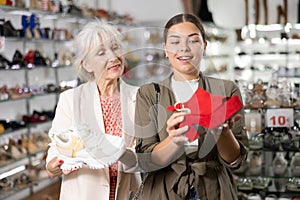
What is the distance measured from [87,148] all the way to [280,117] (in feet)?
4.31

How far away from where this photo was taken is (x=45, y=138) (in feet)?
19.0

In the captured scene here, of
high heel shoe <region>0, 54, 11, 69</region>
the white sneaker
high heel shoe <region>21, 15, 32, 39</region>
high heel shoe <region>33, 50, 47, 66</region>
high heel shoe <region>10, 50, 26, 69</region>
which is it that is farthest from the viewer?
high heel shoe <region>33, 50, 47, 66</region>

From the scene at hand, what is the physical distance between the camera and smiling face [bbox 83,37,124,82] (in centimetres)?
176

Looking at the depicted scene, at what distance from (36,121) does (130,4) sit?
3.77 m

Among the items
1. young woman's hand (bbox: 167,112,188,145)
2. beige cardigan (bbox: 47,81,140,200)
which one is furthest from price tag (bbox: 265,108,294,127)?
young woman's hand (bbox: 167,112,188,145)

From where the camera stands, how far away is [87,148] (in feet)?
5.67

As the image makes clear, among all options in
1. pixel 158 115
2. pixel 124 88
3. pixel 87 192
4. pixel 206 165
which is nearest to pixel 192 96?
pixel 158 115

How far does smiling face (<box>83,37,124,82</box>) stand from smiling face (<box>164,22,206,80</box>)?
0.24 meters

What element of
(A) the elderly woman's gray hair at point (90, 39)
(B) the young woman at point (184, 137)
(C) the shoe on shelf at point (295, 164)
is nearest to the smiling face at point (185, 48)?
(B) the young woman at point (184, 137)

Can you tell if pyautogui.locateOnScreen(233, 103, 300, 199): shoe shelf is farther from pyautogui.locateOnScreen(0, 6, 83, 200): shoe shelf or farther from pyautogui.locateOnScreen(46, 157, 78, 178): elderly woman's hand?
pyautogui.locateOnScreen(0, 6, 83, 200): shoe shelf

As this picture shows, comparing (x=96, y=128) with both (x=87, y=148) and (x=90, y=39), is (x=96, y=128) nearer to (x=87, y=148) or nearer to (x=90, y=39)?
(x=87, y=148)

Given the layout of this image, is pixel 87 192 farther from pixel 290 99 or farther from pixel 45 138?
pixel 45 138

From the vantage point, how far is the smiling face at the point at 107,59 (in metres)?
1.76

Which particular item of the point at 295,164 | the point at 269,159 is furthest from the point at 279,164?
the point at 295,164
